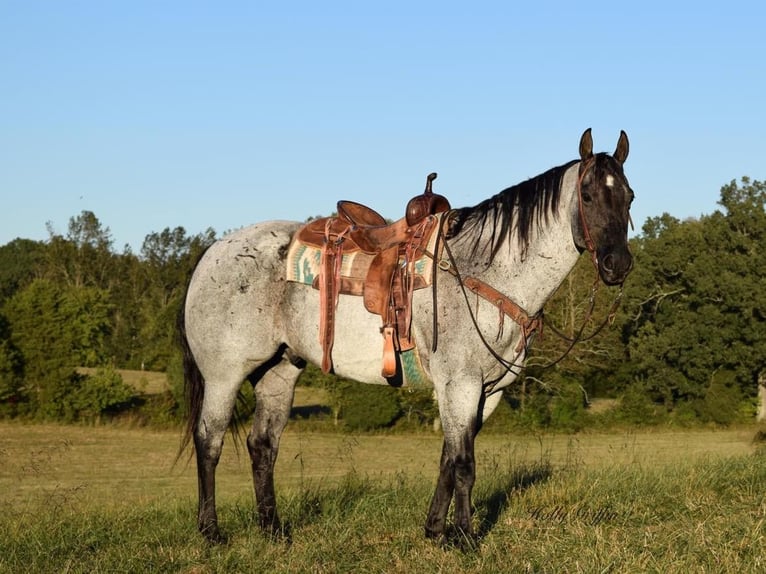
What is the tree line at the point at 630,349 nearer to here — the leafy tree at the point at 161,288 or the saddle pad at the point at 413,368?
the leafy tree at the point at 161,288

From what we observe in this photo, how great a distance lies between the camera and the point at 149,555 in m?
5.20

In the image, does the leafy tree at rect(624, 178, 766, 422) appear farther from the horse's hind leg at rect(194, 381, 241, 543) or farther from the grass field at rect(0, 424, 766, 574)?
the horse's hind leg at rect(194, 381, 241, 543)

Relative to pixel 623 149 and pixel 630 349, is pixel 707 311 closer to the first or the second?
pixel 630 349

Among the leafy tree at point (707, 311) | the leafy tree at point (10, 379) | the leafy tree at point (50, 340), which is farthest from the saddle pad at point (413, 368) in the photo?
the leafy tree at point (707, 311)

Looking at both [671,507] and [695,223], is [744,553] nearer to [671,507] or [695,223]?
[671,507]

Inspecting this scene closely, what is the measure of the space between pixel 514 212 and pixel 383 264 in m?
0.95

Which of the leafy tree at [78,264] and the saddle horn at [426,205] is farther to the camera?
the leafy tree at [78,264]

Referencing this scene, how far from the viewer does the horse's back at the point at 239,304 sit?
6.39 meters

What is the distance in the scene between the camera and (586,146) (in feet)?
18.0

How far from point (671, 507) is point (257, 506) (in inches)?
121

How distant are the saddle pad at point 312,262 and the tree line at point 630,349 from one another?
28526 millimetres

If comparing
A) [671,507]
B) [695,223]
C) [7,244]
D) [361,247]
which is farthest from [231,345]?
Answer: [7,244]

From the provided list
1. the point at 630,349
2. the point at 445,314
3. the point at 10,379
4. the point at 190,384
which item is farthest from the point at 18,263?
the point at 445,314

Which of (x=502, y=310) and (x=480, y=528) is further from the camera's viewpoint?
(x=480, y=528)
